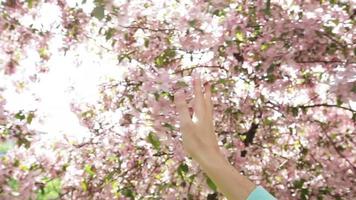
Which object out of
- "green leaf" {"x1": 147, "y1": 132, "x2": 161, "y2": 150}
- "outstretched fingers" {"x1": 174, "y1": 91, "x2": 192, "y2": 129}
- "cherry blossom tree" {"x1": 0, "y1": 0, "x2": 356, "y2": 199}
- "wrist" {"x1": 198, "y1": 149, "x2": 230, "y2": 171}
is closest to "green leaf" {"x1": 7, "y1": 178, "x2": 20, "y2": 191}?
"cherry blossom tree" {"x1": 0, "y1": 0, "x2": 356, "y2": 199}

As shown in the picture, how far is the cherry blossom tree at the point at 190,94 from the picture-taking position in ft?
10.2

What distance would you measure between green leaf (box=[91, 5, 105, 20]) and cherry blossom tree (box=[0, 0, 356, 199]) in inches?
22.0

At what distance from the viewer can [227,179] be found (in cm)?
130

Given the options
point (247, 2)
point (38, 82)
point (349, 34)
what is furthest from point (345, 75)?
point (38, 82)

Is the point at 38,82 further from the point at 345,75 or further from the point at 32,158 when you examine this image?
the point at 345,75

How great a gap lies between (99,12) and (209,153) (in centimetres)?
106

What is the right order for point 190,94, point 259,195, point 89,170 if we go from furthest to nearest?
point 89,170, point 190,94, point 259,195

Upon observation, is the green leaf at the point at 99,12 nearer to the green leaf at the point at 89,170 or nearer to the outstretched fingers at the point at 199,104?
the outstretched fingers at the point at 199,104

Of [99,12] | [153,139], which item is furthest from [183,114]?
[153,139]

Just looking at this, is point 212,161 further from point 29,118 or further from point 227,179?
point 29,118

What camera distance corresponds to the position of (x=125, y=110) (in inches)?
135

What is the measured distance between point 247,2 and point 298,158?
133 cm

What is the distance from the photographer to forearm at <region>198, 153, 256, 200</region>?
1269mm

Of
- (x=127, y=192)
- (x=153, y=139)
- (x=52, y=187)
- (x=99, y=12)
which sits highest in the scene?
(x=99, y=12)
